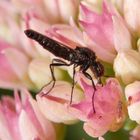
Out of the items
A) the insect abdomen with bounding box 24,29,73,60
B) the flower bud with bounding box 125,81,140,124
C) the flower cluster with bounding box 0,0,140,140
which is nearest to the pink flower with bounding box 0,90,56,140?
the flower cluster with bounding box 0,0,140,140

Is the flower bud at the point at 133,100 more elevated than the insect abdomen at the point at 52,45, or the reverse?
the insect abdomen at the point at 52,45

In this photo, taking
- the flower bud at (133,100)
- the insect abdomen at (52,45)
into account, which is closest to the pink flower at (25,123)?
the insect abdomen at (52,45)

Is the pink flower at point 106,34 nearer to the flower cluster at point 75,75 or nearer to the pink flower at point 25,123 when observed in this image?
the flower cluster at point 75,75

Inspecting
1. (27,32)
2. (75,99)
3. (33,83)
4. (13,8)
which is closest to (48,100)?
(75,99)

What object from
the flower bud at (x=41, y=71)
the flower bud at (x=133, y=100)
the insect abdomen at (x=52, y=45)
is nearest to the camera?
the flower bud at (x=133, y=100)

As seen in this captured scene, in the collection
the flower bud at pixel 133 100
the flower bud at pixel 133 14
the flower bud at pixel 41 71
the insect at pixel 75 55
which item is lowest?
the flower bud at pixel 41 71

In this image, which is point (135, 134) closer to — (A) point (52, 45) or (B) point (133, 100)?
(B) point (133, 100)

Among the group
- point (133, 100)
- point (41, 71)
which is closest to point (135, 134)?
point (133, 100)

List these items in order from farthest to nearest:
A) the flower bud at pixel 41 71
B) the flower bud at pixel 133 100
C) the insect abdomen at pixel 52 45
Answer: the flower bud at pixel 41 71 → the insect abdomen at pixel 52 45 → the flower bud at pixel 133 100
